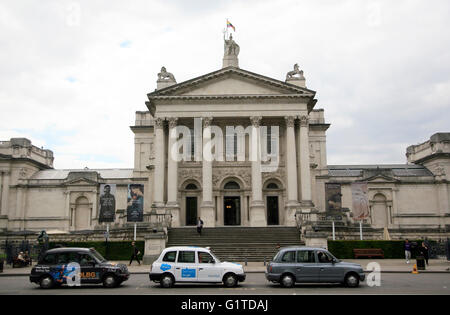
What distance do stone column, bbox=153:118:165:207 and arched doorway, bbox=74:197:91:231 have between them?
1747 centimetres

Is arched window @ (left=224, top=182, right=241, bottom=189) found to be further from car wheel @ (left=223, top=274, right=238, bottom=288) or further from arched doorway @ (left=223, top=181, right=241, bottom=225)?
car wheel @ (left=223, top=274, right=238, bottom=288)

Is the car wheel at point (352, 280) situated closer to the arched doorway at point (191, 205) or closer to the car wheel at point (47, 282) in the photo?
the car wheel at point (47, 282)

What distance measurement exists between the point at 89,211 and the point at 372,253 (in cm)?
3856

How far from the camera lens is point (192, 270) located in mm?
18453

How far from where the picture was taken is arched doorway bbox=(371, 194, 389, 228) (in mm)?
56719

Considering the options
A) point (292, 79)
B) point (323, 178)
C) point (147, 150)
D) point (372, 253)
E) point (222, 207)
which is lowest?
point (372, 253)

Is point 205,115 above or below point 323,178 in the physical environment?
above

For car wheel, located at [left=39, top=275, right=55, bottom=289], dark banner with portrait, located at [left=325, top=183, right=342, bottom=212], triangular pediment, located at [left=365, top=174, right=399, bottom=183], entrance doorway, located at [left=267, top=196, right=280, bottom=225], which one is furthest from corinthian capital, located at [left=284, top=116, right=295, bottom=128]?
car wheel, located at [left=39, top=275, right=55, bottom=289]

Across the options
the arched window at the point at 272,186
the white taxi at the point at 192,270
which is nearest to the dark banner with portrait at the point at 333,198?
the arched window at the point at 272,186

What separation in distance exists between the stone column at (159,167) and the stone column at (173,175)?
0.73 metres

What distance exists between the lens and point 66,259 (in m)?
19.1
